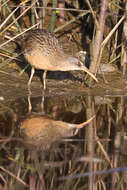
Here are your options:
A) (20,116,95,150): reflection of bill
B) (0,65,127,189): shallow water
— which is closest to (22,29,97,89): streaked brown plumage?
(0,65,127,189): shallow water

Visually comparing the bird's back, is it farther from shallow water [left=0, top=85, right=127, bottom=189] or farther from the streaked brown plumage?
shallow water [left=0, top=85, right=127, bottom=189]

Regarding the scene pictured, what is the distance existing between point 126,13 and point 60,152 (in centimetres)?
380

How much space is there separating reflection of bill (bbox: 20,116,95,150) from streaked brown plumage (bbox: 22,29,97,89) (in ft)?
4.70

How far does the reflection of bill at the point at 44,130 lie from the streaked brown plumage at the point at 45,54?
4.70 feet

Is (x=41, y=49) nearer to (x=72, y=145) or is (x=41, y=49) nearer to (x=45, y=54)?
(x=45, y=54)

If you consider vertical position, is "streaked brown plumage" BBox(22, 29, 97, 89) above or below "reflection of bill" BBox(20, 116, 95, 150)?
above

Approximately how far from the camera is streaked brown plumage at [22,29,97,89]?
7.11 meters

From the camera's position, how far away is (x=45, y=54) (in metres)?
7.15

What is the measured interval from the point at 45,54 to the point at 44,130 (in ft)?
6.26

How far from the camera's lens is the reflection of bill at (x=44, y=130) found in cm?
525

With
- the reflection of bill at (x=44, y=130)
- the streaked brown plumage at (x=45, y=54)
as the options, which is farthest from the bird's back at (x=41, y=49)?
the reflection of bill at (x=44, y=130)

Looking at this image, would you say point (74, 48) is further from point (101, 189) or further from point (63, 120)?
point (101, 189)

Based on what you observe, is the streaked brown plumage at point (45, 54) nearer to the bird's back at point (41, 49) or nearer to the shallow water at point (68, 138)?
the bird's back at point (41, 49)

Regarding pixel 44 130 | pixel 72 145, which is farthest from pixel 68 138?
pixel 44 130
